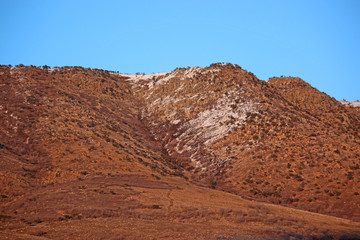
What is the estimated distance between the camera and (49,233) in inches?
945

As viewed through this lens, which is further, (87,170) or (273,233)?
(87,170)

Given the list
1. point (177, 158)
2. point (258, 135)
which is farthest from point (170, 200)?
point (258, 135)

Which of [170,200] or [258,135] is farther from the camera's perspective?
[258,135]

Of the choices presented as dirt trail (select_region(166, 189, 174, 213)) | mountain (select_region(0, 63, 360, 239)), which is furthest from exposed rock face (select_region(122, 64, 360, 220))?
dirt trail (select_region(166, 189, 174, 213))

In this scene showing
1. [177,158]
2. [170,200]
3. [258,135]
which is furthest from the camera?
[177,158]

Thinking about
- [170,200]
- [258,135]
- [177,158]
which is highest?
[258,135]

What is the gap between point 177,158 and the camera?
54.4 metres

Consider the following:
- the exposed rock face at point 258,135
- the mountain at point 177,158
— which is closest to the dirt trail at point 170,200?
the mountain at point 177,158

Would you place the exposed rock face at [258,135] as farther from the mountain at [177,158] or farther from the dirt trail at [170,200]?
the dirt trail at [170,200]

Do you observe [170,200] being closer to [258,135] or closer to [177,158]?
[177,158]

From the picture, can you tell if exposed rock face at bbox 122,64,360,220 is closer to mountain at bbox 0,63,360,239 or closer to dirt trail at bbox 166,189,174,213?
mountain at bbox 0,63,360,239

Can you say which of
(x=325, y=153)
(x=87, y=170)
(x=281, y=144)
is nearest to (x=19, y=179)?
(x=87, y=170)

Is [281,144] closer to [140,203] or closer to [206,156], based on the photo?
[206,156]

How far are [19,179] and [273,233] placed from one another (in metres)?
26.5
